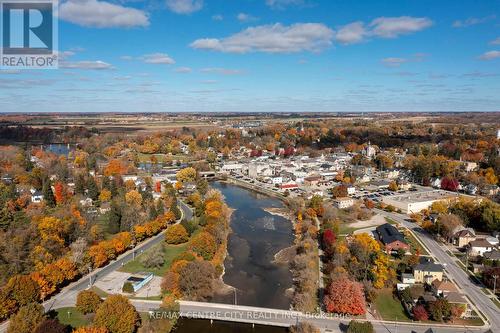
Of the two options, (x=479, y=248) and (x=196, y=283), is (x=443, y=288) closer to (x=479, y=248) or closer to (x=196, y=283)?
(x=479, y=248)

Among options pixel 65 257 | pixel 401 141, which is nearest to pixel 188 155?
pixel 401 141

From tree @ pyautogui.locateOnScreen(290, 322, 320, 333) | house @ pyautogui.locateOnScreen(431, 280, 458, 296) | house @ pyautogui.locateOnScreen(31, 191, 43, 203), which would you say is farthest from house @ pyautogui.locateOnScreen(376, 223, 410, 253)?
house @ pyautogui.locateOnScreen(31, 191, 43, 203)

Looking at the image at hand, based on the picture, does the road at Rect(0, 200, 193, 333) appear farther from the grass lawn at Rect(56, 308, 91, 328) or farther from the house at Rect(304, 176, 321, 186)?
the house at Rect(304, 176, 321, 186)

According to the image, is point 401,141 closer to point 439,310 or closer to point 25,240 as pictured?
point 439,310

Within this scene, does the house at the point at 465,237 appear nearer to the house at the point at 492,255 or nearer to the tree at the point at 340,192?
the house at the point at 492,255

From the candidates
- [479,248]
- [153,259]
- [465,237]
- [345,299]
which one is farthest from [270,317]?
[465,237]

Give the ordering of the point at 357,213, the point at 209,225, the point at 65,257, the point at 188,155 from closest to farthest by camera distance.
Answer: the point at 65,257, the point at 209,225, the point at 357,213, the point at 188,155

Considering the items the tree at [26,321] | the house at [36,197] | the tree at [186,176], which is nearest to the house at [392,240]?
the tree at [26,321]
